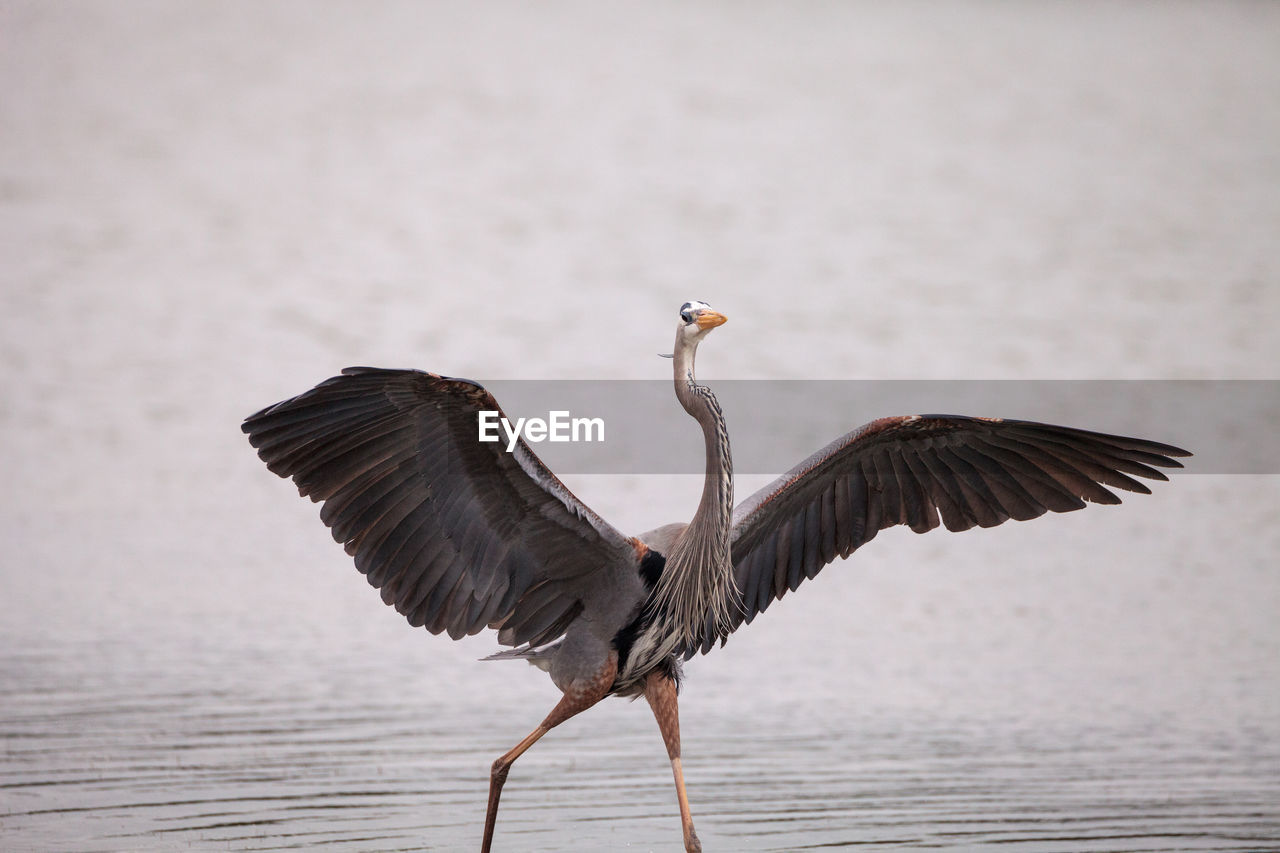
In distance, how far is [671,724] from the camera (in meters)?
6.77

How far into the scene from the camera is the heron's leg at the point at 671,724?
6.23m

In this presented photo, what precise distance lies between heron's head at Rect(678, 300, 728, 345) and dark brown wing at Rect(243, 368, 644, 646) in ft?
2.64

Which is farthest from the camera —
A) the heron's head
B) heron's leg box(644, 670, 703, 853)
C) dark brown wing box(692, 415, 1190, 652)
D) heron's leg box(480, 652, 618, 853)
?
dark brown wing box(692, 415, 1190, 652)

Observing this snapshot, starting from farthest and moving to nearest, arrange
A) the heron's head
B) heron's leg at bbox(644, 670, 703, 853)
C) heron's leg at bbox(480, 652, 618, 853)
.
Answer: heron's leg at bbox(480, 652, 618, 853) < the heron's head < heron's leg at bbox(644, 670, 703, 853)

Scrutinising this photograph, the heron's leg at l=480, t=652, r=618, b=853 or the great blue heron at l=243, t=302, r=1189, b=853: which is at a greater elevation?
the great blue heron at l=243, t=302, r=1189, b=853

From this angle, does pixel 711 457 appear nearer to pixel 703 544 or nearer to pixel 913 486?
pixel 703 544

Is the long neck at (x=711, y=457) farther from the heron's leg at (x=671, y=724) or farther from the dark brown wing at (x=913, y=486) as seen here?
the heron's leg at (x=671, y=724)

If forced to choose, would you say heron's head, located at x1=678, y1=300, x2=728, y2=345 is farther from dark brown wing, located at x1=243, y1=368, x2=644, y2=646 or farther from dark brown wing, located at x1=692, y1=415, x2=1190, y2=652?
dark brown wing, located at x1=692, y1=415, x2=1190, y2=652

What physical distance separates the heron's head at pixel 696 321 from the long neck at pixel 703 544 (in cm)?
7

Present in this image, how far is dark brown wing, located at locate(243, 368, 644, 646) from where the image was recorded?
6246 millimetres

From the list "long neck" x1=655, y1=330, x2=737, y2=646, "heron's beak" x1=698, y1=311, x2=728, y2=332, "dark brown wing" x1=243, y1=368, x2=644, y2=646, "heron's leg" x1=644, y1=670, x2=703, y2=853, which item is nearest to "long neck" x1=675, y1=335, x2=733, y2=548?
"long neck" x1=655, y1=330, x2=737, y2=646

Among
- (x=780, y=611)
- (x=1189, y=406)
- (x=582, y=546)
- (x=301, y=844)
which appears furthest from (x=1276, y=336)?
(x=301, y=844)

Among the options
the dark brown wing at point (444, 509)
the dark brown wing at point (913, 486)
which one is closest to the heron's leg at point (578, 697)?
the dark brown wing at point (444, 509)

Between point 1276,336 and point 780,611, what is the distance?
9926 millimetres
